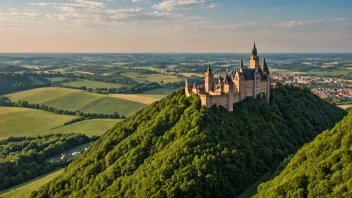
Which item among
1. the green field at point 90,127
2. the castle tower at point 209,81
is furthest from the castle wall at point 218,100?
the green field at point 90,127

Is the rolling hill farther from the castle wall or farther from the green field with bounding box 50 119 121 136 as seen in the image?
the castle wall

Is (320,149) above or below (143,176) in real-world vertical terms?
above

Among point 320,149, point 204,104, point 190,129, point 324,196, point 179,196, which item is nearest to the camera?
point 324,196

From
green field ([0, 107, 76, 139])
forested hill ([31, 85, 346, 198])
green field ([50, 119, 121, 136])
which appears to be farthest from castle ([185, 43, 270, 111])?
green field ([0, 107, 76, 139])

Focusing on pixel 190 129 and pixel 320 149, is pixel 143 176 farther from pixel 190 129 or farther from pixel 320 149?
pixel 320 149

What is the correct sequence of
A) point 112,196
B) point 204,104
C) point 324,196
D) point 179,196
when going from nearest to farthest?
point 324,196
point 179,196
point 112,196
point 204,104

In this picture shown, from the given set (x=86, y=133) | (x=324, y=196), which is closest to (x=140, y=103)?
(x=86, y=133)

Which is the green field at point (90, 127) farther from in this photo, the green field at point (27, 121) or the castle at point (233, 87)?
the castle at point (233, 87)
